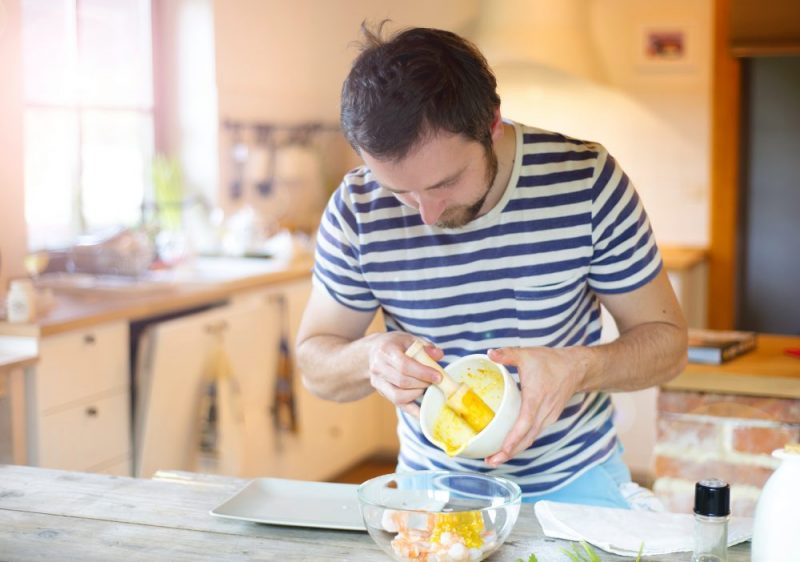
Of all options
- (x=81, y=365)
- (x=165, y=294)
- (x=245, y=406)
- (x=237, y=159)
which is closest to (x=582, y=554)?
(x=81, y=365)

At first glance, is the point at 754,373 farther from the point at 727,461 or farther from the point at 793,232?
the point at 793,232

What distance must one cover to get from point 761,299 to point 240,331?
299 centimetres

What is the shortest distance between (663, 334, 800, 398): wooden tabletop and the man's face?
1085 mm

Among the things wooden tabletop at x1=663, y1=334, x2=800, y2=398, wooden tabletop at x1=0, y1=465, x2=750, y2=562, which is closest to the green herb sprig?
wooden tabletop at x1=0, y1=465, x2=750, y2=562

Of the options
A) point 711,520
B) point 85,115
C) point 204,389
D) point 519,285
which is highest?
point 85,115

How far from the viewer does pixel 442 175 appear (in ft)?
4.94

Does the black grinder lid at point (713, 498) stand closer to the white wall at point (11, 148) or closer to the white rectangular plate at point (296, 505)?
the white rectangular plate at point (296, 505)

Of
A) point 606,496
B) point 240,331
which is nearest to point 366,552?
point 606,496

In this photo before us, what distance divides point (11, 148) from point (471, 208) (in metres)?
2.26

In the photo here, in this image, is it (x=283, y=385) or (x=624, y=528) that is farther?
(x=283, y=385)

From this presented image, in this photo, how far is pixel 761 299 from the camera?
543 cm

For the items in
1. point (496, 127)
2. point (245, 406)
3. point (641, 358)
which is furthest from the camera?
point (245, 406)

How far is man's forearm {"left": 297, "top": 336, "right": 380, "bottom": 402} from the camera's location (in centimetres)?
170

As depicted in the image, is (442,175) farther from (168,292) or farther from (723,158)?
(723,158)
